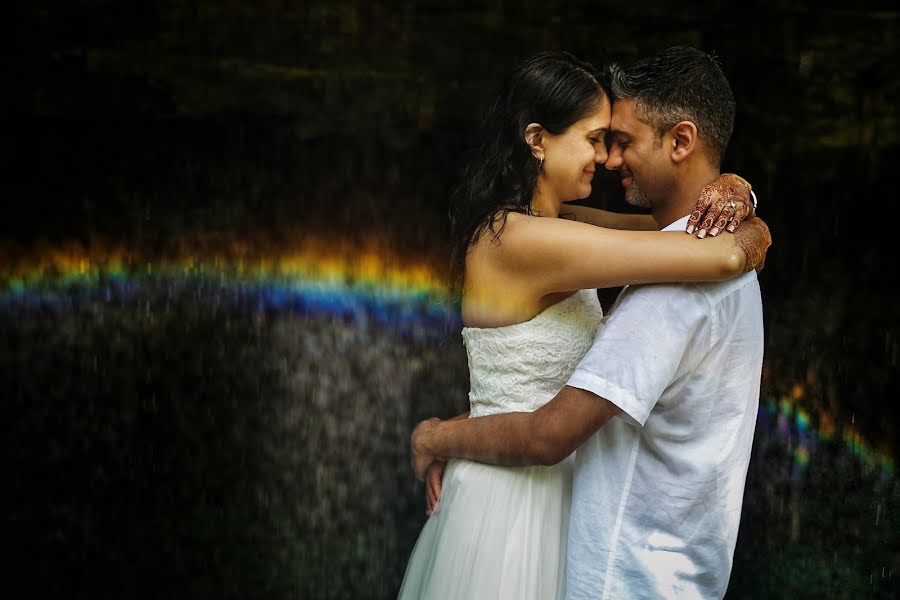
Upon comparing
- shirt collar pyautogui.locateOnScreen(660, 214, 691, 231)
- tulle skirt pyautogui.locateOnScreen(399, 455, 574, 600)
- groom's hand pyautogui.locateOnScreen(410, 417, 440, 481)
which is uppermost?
shirt collar pyautogui.locateOnScreen(660, 214, 691, 231)

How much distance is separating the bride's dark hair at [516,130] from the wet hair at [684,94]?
126 mm

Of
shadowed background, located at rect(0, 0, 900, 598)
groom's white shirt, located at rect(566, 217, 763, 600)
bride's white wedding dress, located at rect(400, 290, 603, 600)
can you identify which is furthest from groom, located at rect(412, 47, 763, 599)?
shadowed background, located at rect(0, 0, 900, 598)

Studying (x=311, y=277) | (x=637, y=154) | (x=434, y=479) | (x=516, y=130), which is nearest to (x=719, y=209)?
(x=637, y=154)

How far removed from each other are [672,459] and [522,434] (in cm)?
24

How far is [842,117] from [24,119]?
2.85 m

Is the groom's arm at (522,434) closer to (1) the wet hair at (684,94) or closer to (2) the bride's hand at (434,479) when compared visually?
(2) the bride's hand at (434,479)

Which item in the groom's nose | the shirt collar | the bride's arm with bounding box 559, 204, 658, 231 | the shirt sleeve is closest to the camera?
the shirt sleeve

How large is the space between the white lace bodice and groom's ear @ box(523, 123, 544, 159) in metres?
0.27

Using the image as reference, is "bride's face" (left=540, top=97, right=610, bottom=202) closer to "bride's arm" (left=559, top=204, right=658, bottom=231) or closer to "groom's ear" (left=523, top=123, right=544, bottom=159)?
"groom's ear" (left=523, top=123, right=544, bottom=159)

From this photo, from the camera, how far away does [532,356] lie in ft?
5.77

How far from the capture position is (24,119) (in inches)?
141

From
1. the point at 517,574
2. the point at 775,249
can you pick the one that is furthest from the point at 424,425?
the point at 775,249

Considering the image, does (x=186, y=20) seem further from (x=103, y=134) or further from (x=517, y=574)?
(x=517, y=574)

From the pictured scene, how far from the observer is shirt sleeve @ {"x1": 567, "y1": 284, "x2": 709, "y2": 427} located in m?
1.47
